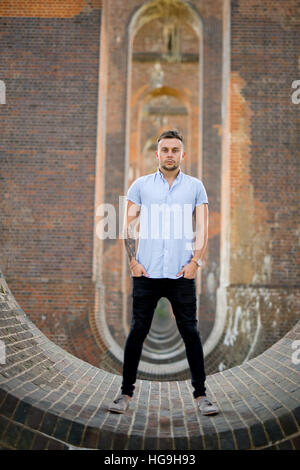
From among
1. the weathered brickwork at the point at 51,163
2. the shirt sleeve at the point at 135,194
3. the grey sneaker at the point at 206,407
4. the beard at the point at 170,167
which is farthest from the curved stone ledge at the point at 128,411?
the weathered brickwork at the point at 51,163

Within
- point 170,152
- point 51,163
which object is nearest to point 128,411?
point 170,152

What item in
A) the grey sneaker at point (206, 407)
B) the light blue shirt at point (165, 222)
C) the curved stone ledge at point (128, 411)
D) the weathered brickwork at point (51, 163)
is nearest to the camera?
the curved stone ledge at point (128, 411)

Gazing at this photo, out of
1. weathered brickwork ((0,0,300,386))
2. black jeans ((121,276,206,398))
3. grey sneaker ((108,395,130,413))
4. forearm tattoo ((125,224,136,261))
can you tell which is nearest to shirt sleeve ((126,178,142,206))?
forearm tattoo ((125,224,136,261))

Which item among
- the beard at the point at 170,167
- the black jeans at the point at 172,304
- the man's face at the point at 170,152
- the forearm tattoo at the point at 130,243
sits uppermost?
the man's face at the point at 170,152

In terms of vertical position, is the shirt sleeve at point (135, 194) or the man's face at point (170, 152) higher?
the man's face at point (170, 152)

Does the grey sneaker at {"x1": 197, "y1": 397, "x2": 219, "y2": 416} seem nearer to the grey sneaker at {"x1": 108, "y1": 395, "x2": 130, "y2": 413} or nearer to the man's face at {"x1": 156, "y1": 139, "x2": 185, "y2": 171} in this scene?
the grey sneaker at {"x1": 108, "y1": 395, "x2": 130, "y2": 413}

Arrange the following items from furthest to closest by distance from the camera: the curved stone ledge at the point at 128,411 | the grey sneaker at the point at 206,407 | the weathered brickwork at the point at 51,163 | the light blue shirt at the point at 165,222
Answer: the weathered brickwork at the point at 51,163 < the grey sneaker at the point at 206,407 < the light blue shirt at the point at 165,222 < the curved stone ledge at the point at 128,411

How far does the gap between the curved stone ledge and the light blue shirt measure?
1.04 m

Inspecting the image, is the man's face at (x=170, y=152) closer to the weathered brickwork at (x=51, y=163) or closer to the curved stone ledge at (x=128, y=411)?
the curved stone ledge at (x=128, y=411)

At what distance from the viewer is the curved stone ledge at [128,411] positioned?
319cm

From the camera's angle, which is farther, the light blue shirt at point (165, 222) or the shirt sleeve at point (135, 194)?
the shirt sleeve at point (135, 194)

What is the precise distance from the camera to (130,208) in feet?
11.5

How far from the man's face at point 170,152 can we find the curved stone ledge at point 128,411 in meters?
1.79

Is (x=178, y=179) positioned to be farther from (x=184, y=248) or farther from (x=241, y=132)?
(x=241, y=132)
